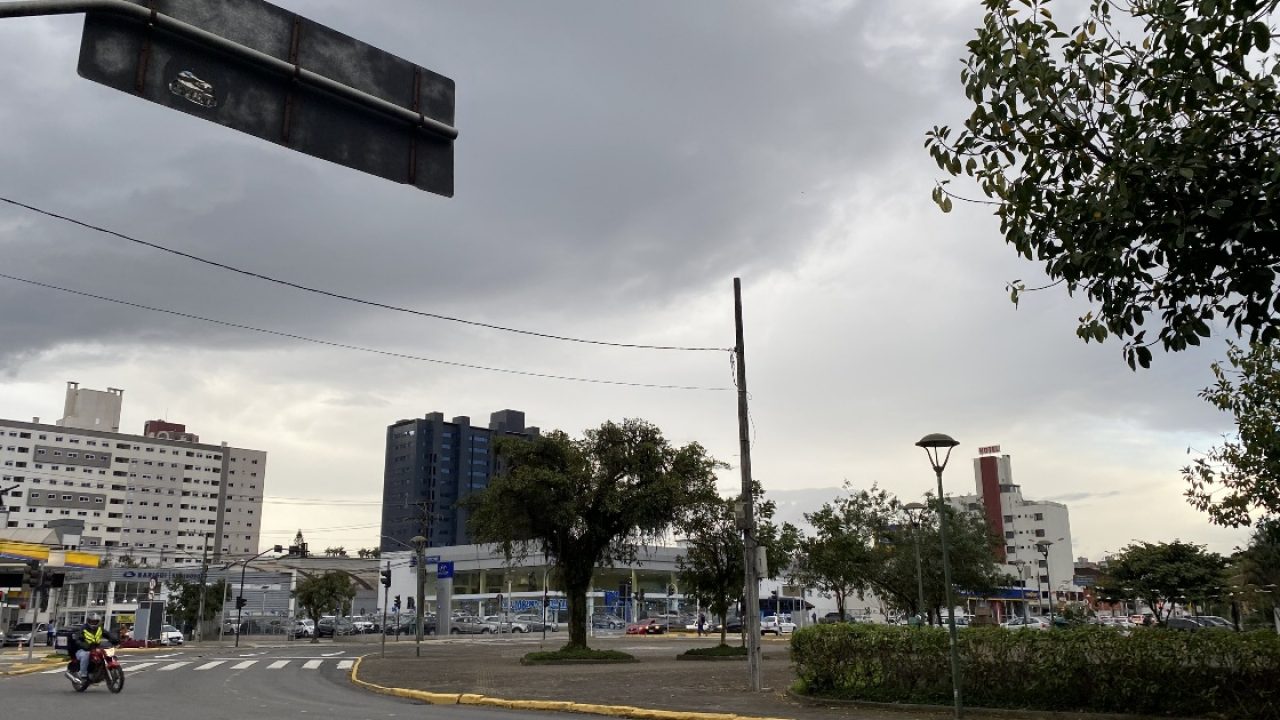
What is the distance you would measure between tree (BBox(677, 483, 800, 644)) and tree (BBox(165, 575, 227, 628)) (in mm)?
49771

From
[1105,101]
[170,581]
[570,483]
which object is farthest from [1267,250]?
[170,581]

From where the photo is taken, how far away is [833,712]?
52.3 feet

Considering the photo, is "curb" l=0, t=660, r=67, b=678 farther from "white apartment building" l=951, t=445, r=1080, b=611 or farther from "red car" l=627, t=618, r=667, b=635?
"white apartment building" l=951, t=445, r=1080, b=611

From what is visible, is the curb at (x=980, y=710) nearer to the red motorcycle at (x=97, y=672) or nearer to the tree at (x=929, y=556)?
the red motorcycle at (x=97, y=672)

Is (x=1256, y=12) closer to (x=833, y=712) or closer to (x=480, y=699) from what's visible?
(x=833, y=712)

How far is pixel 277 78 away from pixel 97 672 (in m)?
18.4

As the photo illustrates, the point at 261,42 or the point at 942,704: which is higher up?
the point at 261,42

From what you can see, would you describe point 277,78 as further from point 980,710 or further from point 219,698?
point 219,698

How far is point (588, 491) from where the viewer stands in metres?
32.8

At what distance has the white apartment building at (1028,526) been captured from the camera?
12294 cm

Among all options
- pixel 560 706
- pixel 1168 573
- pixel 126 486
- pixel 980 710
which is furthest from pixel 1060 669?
pixel 126 486

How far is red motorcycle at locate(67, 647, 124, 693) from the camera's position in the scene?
1978cm

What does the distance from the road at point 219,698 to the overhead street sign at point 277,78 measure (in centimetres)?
1126

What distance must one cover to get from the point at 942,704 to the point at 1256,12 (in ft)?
37.9
